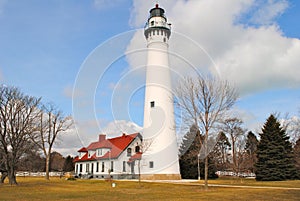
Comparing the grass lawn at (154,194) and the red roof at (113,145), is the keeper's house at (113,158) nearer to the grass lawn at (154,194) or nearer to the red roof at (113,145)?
the red roof at (113,145)

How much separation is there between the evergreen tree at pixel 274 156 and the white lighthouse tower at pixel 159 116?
38.0 feet

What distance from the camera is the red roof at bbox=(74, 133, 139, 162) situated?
39375 mm

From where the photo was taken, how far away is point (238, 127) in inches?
1524

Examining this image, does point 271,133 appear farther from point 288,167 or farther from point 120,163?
point 120,163

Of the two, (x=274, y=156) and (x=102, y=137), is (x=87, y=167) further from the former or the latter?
(x=274, y=156)

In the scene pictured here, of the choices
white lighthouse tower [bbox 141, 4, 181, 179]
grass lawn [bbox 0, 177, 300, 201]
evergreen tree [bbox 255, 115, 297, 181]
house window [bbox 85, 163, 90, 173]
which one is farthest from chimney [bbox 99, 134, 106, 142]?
grass lawn [bbox 0, 177, 300, 201]

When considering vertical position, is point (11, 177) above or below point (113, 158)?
below

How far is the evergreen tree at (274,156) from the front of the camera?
3400 centimetres

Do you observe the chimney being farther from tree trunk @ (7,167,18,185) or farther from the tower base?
tree trunk @ (7,167,18,185)

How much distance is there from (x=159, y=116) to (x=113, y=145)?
14.7 metres

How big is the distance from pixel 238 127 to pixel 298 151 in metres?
7.81

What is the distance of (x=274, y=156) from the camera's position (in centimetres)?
3497

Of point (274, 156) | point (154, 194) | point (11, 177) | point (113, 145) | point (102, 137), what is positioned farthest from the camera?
point (102, 137)

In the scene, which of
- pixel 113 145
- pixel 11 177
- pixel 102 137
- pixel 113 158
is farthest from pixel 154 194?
pixel 102 137
